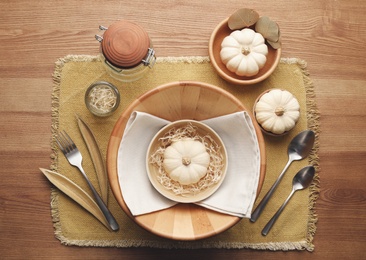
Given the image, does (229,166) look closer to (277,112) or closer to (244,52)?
(277,112)

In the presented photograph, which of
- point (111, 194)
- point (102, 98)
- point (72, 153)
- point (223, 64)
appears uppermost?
point (223, 64)

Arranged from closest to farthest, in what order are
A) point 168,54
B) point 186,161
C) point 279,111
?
point 186,161 < point 279,111 < point 168,54

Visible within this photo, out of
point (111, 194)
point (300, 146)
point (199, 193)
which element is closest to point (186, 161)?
point (199, 193)

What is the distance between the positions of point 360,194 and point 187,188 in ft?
2.12

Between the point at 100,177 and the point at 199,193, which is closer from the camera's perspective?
the point at 199,193

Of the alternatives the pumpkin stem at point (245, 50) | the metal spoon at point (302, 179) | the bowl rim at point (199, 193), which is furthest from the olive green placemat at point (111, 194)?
the bowl rim at point (199, 193)

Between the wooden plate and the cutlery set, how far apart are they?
0.23 metres

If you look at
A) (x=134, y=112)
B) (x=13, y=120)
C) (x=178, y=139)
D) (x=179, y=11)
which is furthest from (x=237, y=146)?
(x=13, y=120)

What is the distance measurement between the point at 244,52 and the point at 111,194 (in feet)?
2.14

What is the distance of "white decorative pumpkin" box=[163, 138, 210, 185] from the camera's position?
1.16 m

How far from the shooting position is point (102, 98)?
4.35ft

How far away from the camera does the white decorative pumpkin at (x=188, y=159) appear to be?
1163 mm

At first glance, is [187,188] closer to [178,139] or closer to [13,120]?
[178,139]

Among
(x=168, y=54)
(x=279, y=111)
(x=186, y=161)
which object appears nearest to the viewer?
(x=186, y=161)
